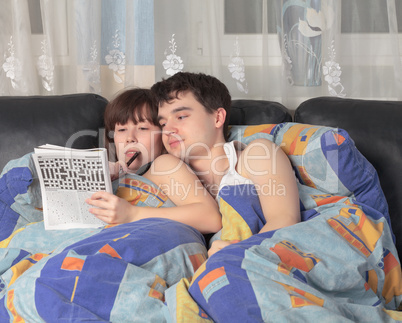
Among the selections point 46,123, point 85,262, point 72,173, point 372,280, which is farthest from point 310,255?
point 46,123

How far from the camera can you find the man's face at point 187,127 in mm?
1533

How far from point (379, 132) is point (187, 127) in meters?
0.58

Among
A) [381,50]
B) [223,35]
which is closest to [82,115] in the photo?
[223,35]

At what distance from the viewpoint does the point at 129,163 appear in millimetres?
1565

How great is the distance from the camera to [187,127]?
1.53m

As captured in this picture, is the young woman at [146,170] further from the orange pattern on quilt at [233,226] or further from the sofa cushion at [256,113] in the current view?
the sofa cushion at [256,113]

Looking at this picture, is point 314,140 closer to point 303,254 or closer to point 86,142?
point 303,254

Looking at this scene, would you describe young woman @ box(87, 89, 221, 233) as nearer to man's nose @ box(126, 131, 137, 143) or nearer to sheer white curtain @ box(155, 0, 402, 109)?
man's nose @ box(126, 131, 137, 143)

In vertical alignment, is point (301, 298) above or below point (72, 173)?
below

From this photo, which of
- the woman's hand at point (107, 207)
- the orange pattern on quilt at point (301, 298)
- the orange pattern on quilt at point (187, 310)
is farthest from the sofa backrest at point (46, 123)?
the orange pattern on quilt at point (301, 298)

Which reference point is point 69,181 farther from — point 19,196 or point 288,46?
point 288,46

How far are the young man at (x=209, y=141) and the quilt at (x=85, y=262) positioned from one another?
17cm

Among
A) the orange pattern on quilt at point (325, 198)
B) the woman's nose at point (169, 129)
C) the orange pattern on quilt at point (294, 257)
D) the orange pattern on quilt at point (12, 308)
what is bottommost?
the orange pattern on quilt at point (12, 308)

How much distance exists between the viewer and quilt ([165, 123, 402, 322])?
3.22ft
